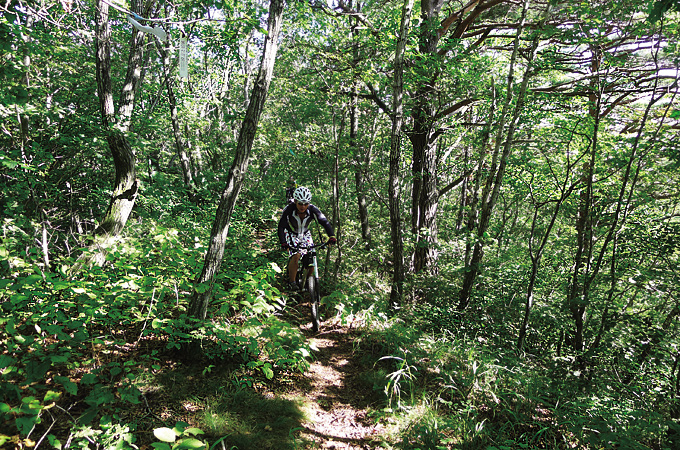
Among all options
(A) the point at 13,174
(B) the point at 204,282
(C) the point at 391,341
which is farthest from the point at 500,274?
(A) the point at 13,174

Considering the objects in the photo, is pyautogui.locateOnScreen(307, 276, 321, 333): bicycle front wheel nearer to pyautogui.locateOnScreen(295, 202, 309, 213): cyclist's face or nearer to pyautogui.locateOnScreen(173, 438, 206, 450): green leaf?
pyautogui.locateOnScreen(295, 202, 309, 213): cyclist's face

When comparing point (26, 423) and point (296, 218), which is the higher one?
point (296, 218)

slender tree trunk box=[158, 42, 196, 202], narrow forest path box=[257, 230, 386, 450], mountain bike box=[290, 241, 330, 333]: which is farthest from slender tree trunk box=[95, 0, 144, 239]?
narrow forest path box=[257, 230, 386, 450]

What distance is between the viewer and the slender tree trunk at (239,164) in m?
3.80

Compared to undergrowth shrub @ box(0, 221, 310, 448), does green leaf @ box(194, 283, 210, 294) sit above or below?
above

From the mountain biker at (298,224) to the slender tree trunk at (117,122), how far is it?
3344 mm

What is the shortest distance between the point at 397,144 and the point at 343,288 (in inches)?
137

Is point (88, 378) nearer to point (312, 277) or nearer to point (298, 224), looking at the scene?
point (312, 277)

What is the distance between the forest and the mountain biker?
28.7 inches

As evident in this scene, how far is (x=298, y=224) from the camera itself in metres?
5.90

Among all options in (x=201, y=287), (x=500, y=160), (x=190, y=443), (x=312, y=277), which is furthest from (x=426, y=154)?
(x=190, y=443)

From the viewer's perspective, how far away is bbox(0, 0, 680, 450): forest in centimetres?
314

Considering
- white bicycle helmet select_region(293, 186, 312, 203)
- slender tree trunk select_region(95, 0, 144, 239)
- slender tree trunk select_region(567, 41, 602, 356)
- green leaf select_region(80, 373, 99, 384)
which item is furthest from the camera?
slender tree trunk select_region(95, 0, 144, 239)

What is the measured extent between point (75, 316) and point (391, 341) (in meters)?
4.12
